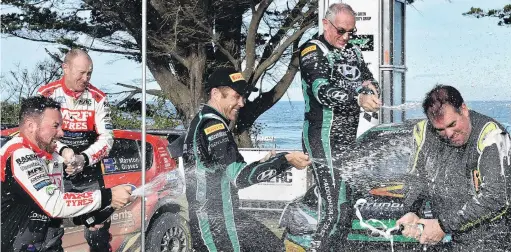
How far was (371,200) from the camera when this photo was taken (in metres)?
5.16

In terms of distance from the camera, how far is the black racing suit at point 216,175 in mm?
4332

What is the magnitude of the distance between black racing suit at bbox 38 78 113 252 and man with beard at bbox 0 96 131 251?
1.00 meters

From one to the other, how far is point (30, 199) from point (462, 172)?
208cm

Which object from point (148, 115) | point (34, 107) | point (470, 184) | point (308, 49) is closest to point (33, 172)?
point (34, 107)

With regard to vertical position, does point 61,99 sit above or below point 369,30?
below

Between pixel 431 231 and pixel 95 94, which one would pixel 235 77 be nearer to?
pixel 431 231

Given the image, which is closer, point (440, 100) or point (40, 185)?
point (440, 100)

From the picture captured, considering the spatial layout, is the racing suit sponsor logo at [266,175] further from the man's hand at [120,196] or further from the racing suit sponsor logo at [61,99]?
the racing suit sponsor logo at [61,99]

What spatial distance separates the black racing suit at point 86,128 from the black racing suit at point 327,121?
1.30m

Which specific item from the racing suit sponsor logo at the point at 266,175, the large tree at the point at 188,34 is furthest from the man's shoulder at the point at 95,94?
the racing suit sponsor logo at the point at 266,175

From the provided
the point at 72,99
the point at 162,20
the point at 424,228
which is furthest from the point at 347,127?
the point at 162,20

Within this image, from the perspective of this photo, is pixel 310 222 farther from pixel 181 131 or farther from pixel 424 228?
pixel 181 131

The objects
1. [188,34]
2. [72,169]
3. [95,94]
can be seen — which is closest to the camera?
[72,169]

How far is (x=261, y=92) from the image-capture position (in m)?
6.68
